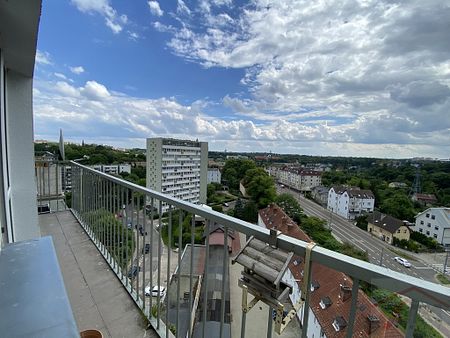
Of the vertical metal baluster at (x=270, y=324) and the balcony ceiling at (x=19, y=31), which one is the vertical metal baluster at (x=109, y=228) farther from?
the vertical metal baluster at (x=270, y=324)

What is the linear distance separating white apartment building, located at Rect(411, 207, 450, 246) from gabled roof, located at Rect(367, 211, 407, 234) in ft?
9.44

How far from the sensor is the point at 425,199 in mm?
39469

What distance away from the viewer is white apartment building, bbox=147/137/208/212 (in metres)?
30.3

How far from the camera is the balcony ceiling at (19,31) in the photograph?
152 centimetres

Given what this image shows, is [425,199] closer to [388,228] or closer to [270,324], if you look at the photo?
[388,228]

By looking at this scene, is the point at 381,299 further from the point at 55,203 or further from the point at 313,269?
the point at 55,203

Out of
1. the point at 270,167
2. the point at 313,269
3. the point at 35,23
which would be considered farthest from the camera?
the point at 270,167

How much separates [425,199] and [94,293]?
5104cm

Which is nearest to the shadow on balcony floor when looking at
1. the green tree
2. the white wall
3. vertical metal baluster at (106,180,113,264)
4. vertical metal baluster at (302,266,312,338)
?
vertical metal baluster at (106,180,113,264)

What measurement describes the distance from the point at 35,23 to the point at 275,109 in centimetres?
3351

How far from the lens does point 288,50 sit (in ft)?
60.6

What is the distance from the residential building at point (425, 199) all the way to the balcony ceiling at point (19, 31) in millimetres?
49834

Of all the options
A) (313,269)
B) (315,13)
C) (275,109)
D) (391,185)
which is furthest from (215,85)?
(391,185)

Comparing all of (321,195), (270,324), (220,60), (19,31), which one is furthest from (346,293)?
(321,195)
